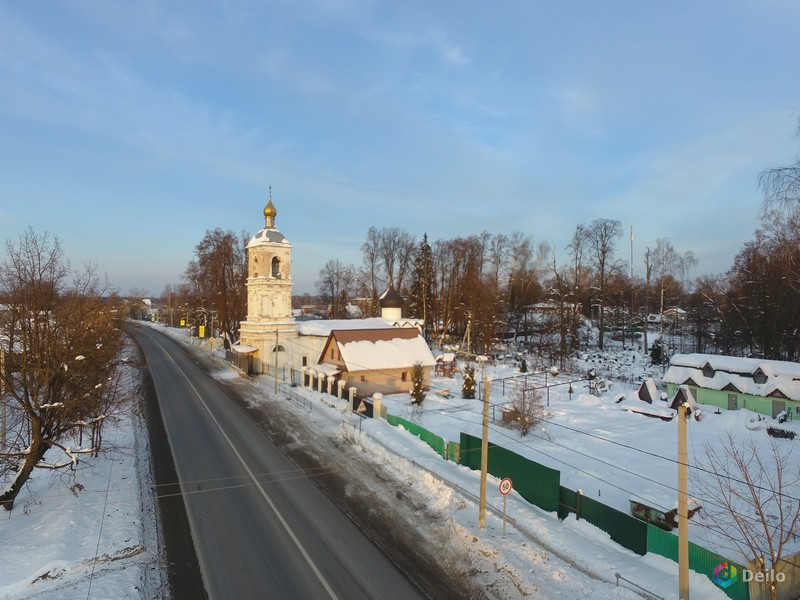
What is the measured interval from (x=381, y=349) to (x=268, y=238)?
48.3 feet

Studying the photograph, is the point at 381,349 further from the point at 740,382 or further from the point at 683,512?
the point at 683,512

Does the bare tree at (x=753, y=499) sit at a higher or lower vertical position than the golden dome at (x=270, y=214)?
lower

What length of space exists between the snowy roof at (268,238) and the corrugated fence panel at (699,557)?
1362 inches

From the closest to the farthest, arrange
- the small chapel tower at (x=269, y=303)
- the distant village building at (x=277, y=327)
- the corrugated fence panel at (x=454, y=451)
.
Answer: the corrugated fence panel at (x=454, y=451), the distant village building at (x=277, y=327), the small chapel tower at (x=269, y=303)

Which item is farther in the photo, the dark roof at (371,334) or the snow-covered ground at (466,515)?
the dark roof at (371,334)

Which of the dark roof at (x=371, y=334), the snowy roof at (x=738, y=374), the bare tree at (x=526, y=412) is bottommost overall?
the bare tree at (x=526, y=412)

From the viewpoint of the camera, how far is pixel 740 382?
29.3 meters

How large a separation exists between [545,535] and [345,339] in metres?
22.5

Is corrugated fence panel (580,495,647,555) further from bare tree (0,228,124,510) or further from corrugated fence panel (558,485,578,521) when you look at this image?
bare tree (0,228,124,510)

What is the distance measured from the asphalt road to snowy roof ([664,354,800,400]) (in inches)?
1108

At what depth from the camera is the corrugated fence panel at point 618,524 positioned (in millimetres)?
11469

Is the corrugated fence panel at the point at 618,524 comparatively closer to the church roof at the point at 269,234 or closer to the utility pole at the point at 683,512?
the utility pole at the point at 683,512

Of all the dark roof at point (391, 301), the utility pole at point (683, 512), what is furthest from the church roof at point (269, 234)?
the utility pole at point (683, 512)

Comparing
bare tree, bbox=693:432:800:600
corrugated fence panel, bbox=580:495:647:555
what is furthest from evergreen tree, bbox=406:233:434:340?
corrugated fence panel, bbox=580:495:647:555
